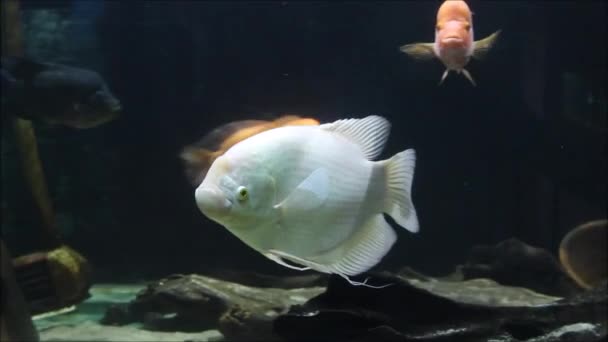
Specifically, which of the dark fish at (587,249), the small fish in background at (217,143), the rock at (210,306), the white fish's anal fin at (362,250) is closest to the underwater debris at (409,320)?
the rock at (210,306)

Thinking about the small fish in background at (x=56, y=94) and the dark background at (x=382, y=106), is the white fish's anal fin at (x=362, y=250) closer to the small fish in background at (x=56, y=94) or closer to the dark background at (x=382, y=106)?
the small fish in background at (x=56, y=94)

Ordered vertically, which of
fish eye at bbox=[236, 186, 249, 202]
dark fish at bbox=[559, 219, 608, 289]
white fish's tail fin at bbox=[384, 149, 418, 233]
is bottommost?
dark fish at bbox=[559, 219, 608, 289]

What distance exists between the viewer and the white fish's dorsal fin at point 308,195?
1545 millimetres

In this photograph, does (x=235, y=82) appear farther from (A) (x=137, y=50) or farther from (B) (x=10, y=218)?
(B) (x=10, y=218)

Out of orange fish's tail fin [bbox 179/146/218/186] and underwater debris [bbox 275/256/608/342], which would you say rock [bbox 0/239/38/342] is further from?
underwater debris [bbox 275/256/608/342]

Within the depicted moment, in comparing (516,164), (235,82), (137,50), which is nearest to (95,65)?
(137,50)

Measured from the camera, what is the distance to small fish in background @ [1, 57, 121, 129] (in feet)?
14.1

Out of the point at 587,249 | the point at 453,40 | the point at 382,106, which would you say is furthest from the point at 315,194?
the point at 587,249

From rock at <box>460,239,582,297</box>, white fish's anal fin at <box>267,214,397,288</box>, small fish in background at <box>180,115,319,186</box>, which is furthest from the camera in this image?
rock at <box>460,239,582,297</box>

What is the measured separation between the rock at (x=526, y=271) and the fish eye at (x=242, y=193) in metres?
3.78

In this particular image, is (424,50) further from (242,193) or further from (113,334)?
(113,334)

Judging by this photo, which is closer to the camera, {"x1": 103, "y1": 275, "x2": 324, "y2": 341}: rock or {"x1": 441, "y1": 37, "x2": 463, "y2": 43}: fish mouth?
{"x1": 441, "y1": 37, "x2": 463, "y2": 43}: fish mouth

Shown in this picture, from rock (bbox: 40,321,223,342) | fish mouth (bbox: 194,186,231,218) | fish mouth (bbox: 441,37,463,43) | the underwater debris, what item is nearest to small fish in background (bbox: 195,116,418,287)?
fish mouth (bbox: 194,186,231,218)

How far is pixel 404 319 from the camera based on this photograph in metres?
2.89
